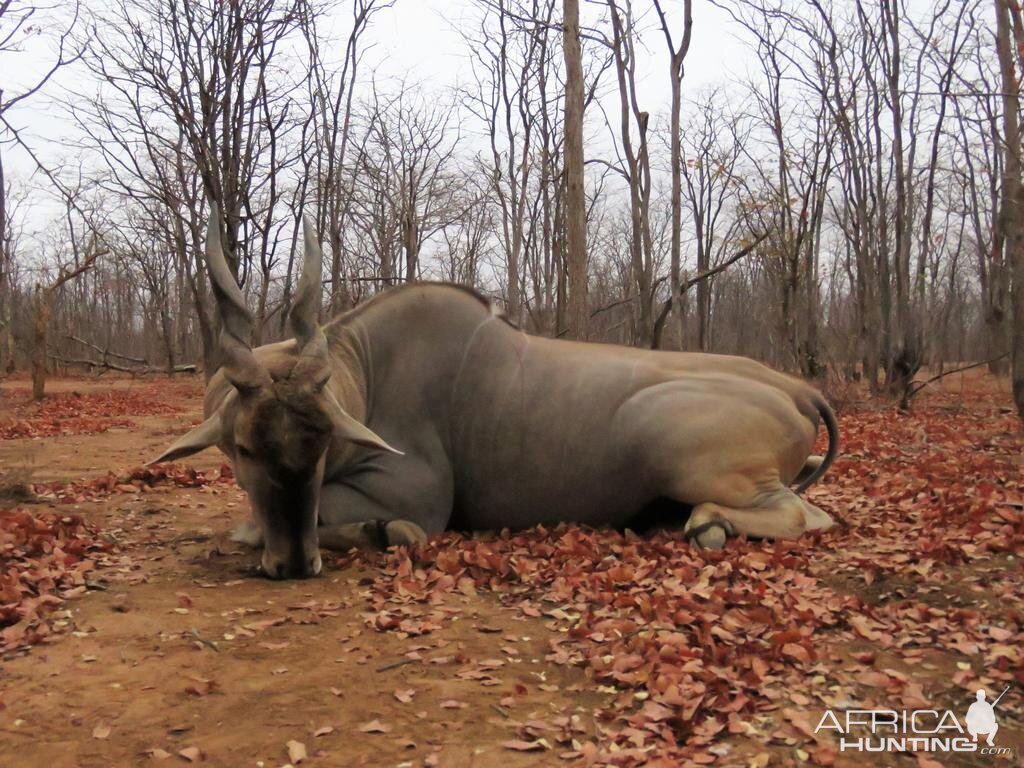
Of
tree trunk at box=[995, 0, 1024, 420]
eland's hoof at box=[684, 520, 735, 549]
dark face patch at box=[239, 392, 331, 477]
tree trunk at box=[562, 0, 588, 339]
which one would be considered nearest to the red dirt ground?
eland's hoof at box=[684, 520, 735, 549]

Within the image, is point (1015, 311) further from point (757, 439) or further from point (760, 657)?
point (760, 657)

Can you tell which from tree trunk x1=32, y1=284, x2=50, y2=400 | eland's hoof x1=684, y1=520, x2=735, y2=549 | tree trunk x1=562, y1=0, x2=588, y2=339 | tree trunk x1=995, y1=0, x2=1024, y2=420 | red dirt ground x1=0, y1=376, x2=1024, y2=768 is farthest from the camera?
tree trunk x1=32, y1=284, x2=50, y2=400

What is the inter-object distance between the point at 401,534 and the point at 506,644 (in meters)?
1.47

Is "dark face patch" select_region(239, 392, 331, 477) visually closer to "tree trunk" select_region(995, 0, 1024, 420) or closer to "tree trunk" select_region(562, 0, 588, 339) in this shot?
"tree trunk" select_region(562, 0, 588, 339)

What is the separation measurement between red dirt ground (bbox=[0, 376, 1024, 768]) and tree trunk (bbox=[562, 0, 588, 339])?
6.45 metres

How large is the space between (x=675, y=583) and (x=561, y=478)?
141 cm

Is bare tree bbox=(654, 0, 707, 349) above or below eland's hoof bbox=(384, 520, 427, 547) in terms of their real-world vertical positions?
above

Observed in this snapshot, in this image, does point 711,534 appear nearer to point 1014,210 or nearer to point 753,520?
point 753,520

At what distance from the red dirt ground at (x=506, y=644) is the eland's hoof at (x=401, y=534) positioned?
11 centimetres

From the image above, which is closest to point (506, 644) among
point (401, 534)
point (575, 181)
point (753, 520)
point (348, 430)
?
point (348, 430)

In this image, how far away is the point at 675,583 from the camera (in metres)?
4.14

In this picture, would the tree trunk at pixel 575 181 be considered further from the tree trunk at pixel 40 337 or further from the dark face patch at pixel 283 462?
the tree trunk at pixel 40 337

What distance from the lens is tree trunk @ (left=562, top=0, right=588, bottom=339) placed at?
11516 mm

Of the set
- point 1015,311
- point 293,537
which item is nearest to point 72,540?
point 293,537
